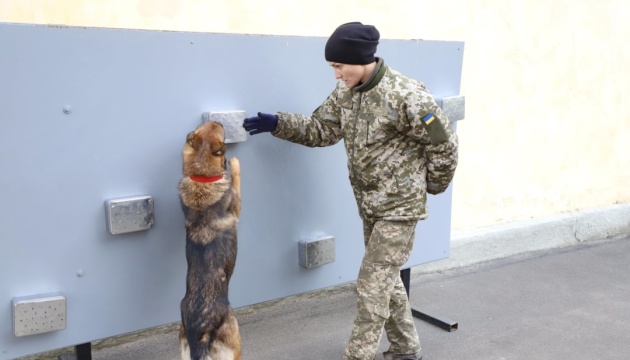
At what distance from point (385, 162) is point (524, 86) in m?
3.12

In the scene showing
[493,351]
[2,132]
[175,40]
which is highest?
[175,40]

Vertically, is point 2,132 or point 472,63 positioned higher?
point 472,63

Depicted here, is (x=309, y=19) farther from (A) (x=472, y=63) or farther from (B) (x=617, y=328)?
(B) (x=617, y=328)

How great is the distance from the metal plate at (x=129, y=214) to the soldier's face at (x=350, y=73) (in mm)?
1090

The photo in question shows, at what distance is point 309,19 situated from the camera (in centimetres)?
466

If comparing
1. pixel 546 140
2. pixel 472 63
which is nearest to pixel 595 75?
pixel 546 140

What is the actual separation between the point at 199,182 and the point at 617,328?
3124 millimetres

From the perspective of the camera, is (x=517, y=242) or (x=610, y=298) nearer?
(x=610, y=298)

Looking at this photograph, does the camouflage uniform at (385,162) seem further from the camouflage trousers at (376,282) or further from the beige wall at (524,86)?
the beige wall at (524,86)

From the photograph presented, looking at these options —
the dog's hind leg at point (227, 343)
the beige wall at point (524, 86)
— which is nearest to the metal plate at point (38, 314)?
the dog's hind leg at point (227, 343)

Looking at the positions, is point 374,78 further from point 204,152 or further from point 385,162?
point 204,152

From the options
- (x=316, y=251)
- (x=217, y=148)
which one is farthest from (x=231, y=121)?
(x=316, y=251)

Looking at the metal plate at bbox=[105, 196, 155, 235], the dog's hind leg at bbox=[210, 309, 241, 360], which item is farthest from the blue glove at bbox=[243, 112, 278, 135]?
the dog's hind leg at bbox=[210, 309, 241, 360]

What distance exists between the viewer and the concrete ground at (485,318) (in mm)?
4145
